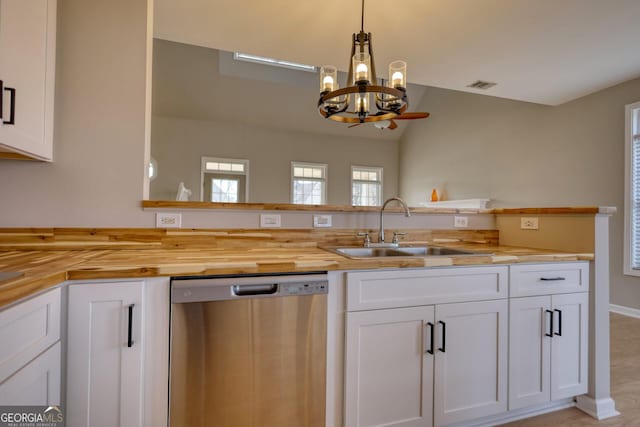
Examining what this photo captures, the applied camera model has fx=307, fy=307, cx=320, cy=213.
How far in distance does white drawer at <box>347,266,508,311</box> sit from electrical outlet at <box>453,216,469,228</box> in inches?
27.5

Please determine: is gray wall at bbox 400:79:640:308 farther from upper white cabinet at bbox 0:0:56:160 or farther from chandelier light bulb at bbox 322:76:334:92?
upper white cabinet at bbox 0:0:56:160

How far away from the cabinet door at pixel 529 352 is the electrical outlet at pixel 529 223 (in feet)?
1.98

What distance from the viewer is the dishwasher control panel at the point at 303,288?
1238mm

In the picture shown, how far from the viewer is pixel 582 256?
1.71 meters

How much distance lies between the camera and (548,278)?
1.66 metres

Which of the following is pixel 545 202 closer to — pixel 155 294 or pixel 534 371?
pixel 534 371

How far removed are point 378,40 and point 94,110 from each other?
2.52m

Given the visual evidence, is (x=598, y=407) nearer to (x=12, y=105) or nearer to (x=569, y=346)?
(x=569, y=346)

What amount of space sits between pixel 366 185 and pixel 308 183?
1605 millimetres

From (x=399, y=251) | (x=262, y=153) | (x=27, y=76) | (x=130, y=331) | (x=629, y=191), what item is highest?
(x=262, y=153)

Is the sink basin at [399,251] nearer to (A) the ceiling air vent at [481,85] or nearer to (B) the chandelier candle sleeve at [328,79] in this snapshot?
(B) the chandelier candle sleeve at [328,79]

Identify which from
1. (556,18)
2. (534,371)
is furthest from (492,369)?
(556,18)

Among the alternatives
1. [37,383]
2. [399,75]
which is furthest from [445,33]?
[37,383]

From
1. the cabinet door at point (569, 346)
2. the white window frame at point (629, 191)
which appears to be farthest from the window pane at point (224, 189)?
the white window frame at point (629, 191)
